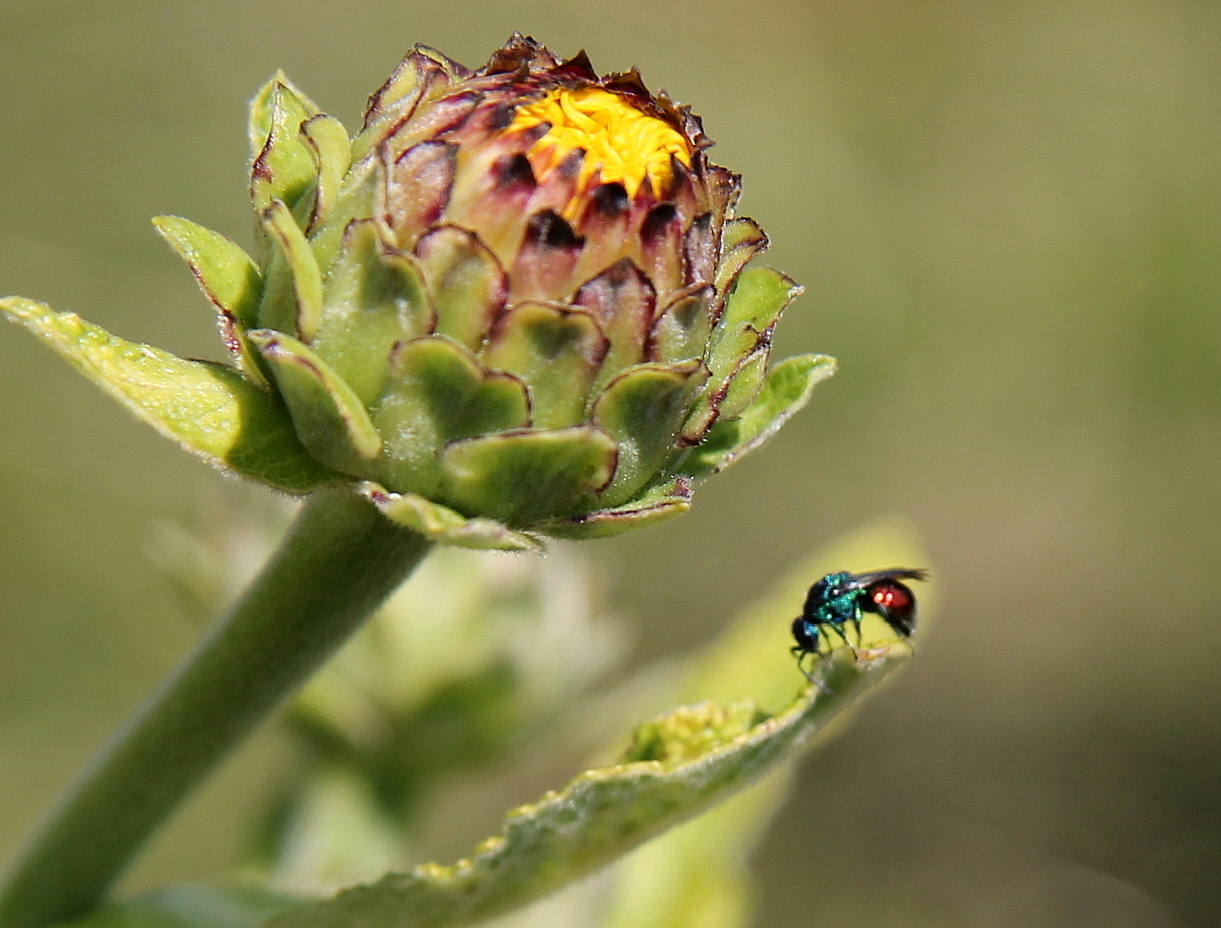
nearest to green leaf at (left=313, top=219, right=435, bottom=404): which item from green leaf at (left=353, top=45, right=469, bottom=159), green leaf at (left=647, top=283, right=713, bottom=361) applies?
green leaf at (left=353, top=45, right=469, bottom=159)

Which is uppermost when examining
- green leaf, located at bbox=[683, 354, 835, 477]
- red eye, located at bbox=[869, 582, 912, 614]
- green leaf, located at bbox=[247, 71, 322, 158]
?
green leaf, located at bbox=[247, 71, 322, 158]

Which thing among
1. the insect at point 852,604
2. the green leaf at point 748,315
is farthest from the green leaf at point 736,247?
the insect at point 852,604

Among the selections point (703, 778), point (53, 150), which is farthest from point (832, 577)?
point (53, 150)

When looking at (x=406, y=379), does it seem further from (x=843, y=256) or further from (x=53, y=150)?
(x=843, y=256)

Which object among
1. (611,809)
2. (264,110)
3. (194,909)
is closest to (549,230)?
(264,110)

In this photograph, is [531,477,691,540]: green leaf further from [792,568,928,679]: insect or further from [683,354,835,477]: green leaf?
[792,568,928,679]: insect

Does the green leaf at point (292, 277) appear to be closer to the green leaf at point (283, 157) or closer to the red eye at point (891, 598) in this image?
the green leaf at point (283, 157)

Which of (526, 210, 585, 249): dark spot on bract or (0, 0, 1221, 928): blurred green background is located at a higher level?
(526, 210, 585, 249): dark spot on bract
